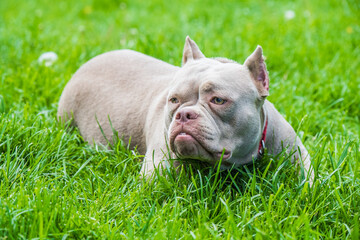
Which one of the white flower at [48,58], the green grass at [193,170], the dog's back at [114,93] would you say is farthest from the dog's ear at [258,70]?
the white flower at [48,58]

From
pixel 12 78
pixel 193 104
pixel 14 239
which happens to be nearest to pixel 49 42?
pixel 12 78

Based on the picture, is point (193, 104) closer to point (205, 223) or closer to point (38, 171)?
point (205, 223)

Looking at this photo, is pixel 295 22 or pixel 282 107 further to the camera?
pixel 295 22

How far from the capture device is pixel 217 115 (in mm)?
2947

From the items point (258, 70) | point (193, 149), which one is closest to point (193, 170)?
point (193, 149)

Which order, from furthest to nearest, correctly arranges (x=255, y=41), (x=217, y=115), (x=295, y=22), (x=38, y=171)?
(x=295, y=22)
(x=255, y=41)
(x=38, y=171)
(x=217, y=115)

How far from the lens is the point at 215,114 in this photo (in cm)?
294

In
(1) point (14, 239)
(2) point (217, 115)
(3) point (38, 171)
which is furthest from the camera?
(3) point (38, 171)

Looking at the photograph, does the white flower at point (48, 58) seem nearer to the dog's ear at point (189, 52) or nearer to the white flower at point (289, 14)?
the dog's ear at point (189, 52)

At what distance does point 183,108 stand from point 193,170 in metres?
0.50

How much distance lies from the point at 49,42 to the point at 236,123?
3.81m

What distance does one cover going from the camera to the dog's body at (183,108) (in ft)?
9.61

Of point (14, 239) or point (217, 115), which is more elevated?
point (217, 115)

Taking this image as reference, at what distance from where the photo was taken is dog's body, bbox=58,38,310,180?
293cm
